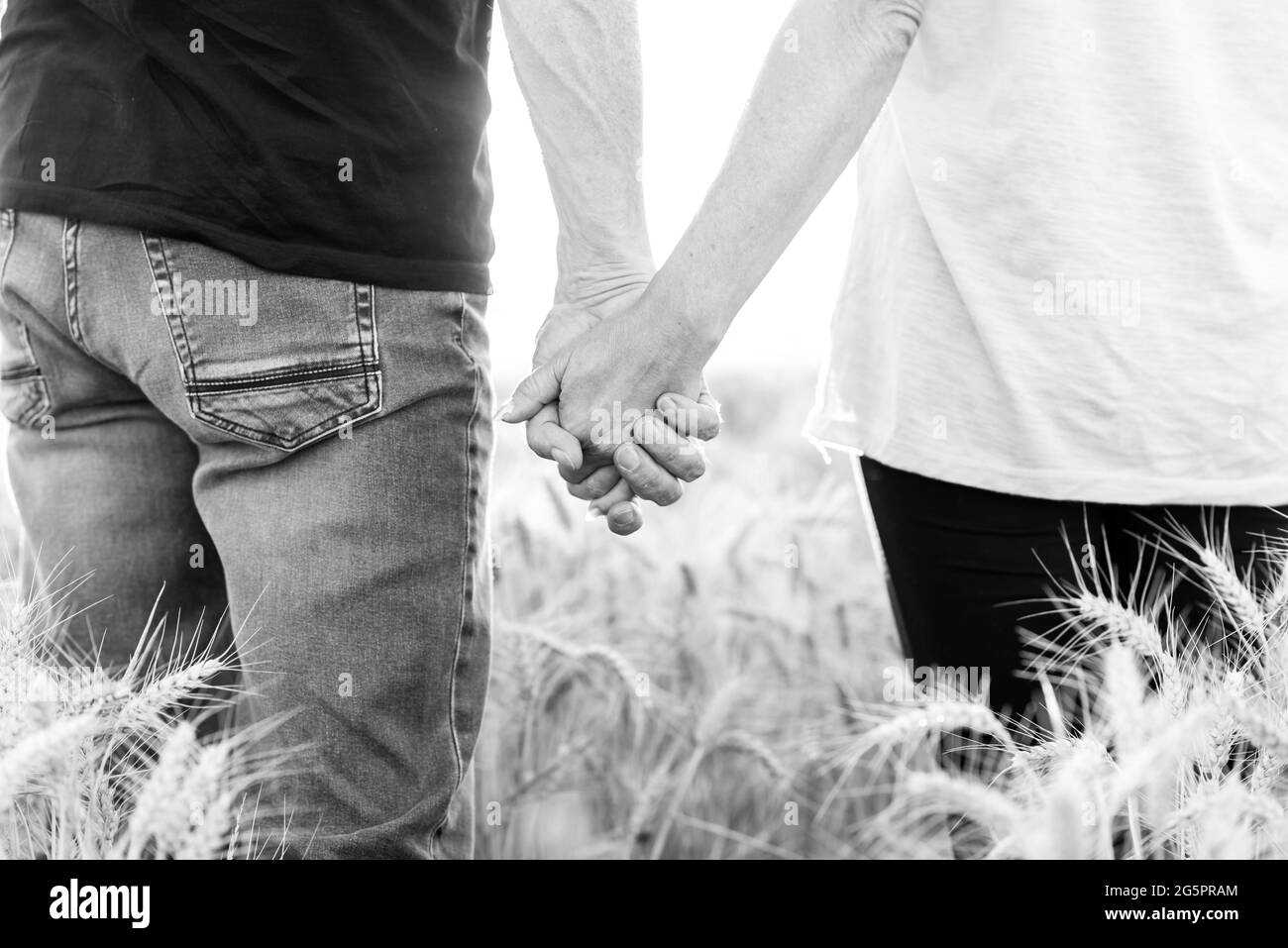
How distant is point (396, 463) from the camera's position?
3.39 ft

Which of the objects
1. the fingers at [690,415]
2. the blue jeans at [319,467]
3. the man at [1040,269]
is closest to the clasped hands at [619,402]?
the fingers at [690,415]

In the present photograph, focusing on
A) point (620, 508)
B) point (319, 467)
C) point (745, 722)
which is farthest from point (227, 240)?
point (745, 722)

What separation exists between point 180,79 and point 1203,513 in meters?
1.01

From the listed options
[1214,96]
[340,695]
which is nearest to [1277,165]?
[1214,96]

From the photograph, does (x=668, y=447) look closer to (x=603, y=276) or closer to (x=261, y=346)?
(x=603, y=276)

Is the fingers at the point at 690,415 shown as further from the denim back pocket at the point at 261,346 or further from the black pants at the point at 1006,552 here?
the denim back pocket at the point at 261,346

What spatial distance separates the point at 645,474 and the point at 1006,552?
16.9 inches

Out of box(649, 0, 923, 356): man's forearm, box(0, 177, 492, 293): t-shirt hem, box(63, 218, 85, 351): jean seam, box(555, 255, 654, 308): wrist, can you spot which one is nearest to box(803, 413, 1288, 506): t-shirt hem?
box(649, 0, 923, 356): man's forearm

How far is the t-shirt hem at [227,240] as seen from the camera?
0.99m

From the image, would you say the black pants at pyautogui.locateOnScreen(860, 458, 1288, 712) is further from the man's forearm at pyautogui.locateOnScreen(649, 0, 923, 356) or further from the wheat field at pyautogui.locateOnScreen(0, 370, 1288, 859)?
the man's forearm at pyautogui.locateOnScreen(649, 0, 923, 356)

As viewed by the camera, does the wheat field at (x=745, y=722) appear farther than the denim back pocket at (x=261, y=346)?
No

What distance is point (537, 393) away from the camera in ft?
4.60

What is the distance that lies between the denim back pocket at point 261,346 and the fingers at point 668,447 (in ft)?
1.30

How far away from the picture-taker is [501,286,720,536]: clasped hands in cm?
128
